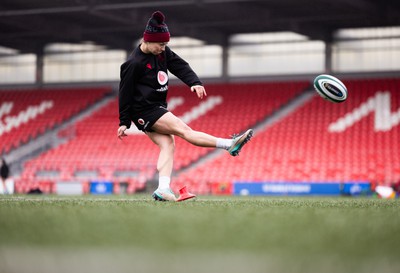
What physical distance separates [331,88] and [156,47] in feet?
8.94

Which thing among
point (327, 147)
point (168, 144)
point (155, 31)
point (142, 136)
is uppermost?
point (155, 31)

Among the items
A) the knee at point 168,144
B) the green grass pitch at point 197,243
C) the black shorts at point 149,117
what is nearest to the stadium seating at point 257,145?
the knee at point 168,144

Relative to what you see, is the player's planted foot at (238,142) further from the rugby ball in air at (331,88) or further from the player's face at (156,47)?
the rugby ball in air at (331,88)

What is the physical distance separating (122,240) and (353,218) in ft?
6.33

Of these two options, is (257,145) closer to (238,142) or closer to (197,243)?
(238,142)

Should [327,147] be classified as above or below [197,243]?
below

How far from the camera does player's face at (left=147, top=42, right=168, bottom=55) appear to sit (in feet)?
27.3

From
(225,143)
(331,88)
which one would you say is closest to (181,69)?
(225,143)

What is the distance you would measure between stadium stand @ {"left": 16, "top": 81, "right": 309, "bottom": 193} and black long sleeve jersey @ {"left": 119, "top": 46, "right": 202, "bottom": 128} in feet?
50.4

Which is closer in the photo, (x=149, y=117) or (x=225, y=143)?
(x=225, y=143)

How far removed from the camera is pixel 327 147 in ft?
82.2

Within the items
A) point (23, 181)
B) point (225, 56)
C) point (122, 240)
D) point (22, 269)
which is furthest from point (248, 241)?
point (225, 56)

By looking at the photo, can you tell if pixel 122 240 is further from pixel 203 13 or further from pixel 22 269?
pixel 203 13

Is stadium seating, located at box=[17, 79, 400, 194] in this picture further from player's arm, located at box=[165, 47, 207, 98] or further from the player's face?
the player's face
